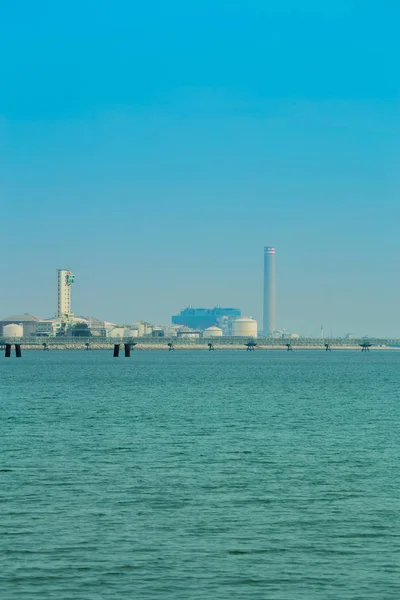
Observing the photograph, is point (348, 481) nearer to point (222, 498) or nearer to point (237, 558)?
point (222, 498)

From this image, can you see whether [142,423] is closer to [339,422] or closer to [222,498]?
[339,422]

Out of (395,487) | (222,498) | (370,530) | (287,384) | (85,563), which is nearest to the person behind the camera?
(85,563)

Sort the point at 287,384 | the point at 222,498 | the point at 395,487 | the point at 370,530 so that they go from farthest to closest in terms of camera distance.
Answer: the point at 287,384 < the point at 395,487 < the point at 222,498 < the point at 370,530

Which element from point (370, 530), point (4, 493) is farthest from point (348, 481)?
point (4, 493)

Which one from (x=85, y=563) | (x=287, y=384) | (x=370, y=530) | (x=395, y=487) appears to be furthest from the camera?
(x=287, y=384)

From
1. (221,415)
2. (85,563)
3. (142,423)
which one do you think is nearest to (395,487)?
(85,563)

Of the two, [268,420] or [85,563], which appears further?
[268,420]
